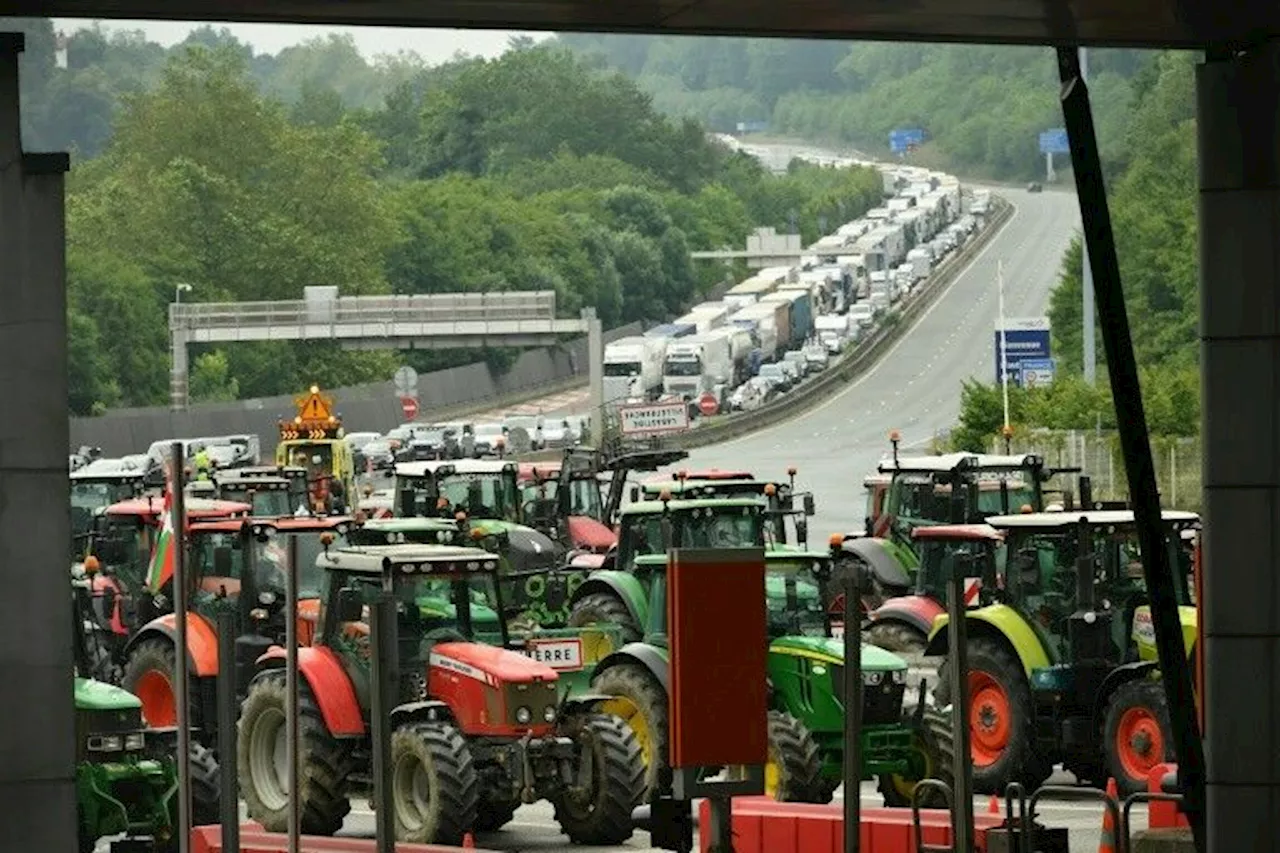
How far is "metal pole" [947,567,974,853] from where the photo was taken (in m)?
14.6

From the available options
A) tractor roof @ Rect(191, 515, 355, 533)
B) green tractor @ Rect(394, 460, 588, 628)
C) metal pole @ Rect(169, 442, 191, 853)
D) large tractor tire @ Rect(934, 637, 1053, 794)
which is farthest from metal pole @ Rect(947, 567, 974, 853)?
green tractor @ Rect(394, 460, 588, 628)

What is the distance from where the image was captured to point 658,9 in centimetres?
→ 1584

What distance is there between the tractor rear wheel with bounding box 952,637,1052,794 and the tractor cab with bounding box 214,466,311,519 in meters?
18.1

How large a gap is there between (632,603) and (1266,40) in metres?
14.1

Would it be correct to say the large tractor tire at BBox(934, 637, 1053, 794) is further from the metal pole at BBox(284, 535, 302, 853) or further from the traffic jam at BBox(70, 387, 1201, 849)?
the metal pole at BBox(284, 535, 302, 853)

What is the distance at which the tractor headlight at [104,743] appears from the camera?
894 inches

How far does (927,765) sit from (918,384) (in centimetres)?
9832

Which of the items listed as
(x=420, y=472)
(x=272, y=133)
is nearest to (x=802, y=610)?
(x=420, y=472)

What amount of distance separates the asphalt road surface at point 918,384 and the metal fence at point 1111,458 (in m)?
4.55

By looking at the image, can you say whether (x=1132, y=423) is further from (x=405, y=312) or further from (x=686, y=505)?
(x=405, y=312)

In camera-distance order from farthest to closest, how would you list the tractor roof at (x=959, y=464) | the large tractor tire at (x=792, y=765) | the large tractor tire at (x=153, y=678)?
the tractor roof at (x=959, y=464) < the large tractor tire at (x=153, y=678) < the large tractor tire at (x=792, y=765)

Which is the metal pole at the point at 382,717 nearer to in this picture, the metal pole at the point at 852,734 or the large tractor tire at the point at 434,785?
the metal pole at the point at 852,734

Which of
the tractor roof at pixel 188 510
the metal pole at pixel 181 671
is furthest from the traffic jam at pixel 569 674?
the metal pole at pixel 181 671

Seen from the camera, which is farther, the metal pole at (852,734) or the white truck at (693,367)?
the white truck at (693,367)
